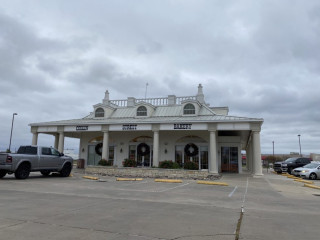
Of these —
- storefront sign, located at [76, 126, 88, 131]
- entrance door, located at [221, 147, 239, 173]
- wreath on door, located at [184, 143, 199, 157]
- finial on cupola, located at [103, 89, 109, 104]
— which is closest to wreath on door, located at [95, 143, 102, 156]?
storefront sign, located at [76, 126, 88, 131]

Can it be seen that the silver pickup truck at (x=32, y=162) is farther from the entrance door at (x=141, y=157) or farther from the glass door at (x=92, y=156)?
the glass door at (x=92, y=156)

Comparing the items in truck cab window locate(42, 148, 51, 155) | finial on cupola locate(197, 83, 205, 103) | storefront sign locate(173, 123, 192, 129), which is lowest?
truck cab window locate(42, 148, 51, 155)

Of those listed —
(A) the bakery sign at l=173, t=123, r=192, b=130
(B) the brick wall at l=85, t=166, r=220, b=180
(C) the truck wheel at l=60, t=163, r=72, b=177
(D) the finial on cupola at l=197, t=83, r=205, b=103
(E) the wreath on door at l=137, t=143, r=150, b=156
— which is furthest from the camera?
(D) the finial on cupola at l=197, t=83, r=205, b=103

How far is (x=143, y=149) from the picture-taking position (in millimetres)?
27531

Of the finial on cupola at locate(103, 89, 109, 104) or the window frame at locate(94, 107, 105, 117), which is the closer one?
the window frame at locate(94, 107, 105, 117)

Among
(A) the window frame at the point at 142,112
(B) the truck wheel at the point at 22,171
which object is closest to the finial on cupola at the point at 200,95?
(A) the window frame at the point at 142,112

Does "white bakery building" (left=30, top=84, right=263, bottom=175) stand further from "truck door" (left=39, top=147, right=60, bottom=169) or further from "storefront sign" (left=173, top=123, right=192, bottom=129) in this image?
"truck door" (left=39, top=147, right=60, bottom=169)

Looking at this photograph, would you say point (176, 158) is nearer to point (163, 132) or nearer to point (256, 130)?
point (163, 132)

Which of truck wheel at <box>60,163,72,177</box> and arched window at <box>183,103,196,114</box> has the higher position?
arched window at <box>183,103,196,114</box>

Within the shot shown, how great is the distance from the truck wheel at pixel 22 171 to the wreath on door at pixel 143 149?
1325 centimetres

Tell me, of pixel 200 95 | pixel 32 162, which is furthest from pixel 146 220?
pixel 200 95

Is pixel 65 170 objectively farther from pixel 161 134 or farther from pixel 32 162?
pixel 161 134

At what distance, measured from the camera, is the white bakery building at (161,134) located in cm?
2359

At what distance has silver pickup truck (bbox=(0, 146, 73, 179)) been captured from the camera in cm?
1448
